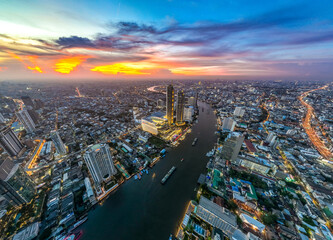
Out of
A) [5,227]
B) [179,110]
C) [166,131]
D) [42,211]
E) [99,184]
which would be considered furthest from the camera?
[179,110]

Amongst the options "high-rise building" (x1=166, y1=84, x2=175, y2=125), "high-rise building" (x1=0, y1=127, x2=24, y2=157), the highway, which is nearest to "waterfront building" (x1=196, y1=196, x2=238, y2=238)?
"high-rise building" (x1=166, y1=84, x2=175, y2=125)

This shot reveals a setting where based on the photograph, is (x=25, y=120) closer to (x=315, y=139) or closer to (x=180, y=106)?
(x=180, y=106)

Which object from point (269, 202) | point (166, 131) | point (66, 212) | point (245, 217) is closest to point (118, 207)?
point (66, 212)

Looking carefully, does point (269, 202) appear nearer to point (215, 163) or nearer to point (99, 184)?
point (215, 163)

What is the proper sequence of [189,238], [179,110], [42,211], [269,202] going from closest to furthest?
[189,238] → [42,211] → [269,202] → [179,110]

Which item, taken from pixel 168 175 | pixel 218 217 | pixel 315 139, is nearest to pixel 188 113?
pixel 168 175

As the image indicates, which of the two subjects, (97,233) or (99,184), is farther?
(99,184)
